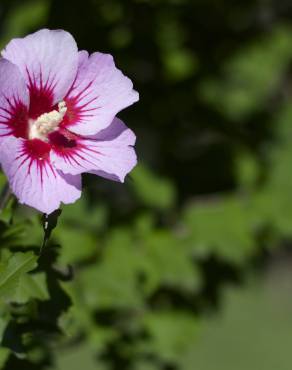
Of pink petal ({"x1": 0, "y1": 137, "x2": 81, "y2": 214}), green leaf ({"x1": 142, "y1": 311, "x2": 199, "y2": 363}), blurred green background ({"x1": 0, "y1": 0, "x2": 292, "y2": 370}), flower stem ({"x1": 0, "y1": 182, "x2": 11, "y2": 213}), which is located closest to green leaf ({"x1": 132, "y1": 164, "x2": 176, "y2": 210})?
blurred green background ({"x1": 0, "y1": 0, "x2": 292, "y2": 370})

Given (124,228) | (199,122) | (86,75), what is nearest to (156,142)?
(199,122)

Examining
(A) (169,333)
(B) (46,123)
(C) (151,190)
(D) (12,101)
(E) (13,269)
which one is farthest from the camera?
(C) (151,190)

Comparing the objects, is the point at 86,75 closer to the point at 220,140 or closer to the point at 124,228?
the point at 124,228

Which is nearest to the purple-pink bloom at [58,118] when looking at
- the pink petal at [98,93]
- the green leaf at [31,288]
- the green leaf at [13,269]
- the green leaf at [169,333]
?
the pink petal at [98,93]

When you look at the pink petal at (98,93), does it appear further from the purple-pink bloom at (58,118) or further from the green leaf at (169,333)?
the green leaf at (169,333)

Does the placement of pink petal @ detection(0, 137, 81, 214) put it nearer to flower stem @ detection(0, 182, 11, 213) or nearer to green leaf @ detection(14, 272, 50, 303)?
flower stem @ detection(0, 182, 11, 213)

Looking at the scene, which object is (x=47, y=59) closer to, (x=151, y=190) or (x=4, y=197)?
(x=4, y=197)

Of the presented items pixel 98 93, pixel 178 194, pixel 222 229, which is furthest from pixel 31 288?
pixel 178 194
